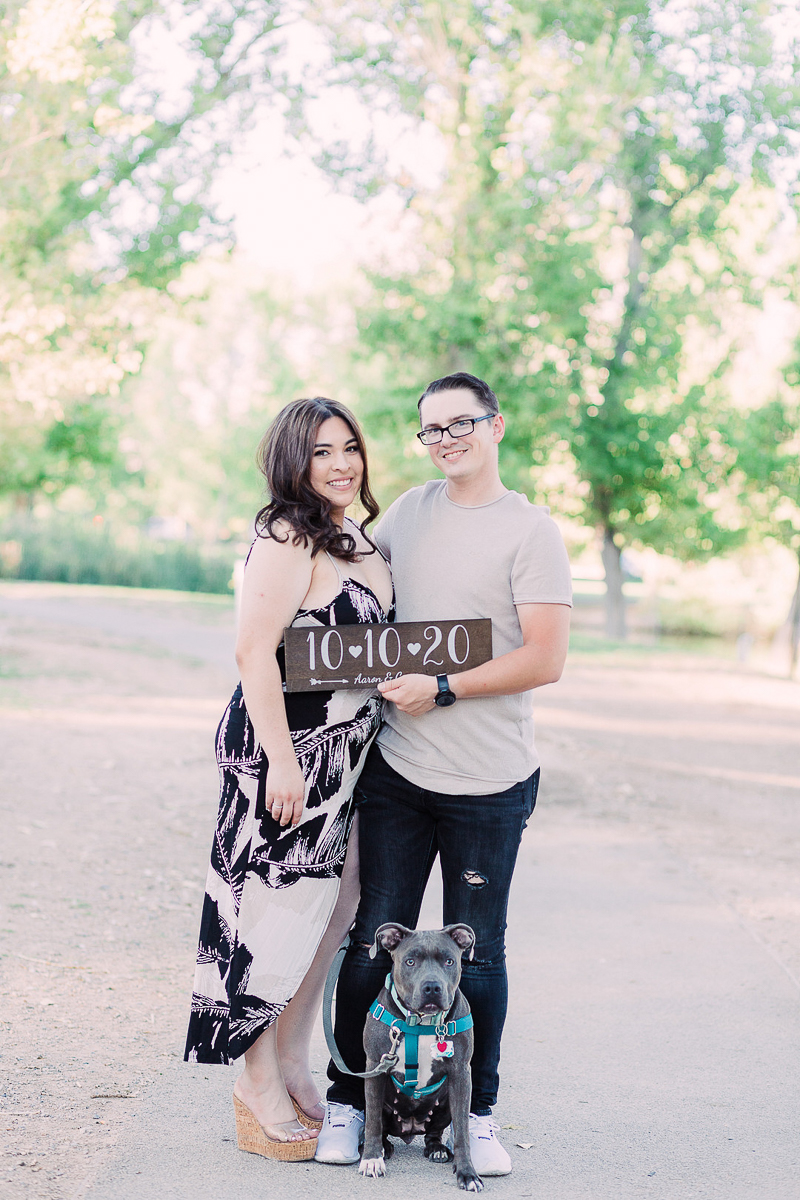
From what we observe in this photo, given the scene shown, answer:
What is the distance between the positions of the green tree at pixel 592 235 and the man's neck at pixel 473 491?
16494 mm

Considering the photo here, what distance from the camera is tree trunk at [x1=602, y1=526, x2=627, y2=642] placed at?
28.7m

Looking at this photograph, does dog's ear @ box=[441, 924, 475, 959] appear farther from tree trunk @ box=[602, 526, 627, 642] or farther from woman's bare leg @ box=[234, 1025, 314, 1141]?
tree trunk @ box=[602, 526, 627, 642]

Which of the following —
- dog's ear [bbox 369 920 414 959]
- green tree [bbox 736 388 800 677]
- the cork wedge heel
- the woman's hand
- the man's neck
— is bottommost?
the cork wedge heel

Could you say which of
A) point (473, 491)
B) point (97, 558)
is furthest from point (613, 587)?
point (473, 491)

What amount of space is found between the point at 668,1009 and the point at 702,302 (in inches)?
1083

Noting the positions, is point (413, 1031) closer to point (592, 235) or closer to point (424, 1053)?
point (424, 1053)

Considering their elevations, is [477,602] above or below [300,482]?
below

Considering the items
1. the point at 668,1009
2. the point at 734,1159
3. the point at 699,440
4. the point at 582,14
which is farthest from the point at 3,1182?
the point at 699,440

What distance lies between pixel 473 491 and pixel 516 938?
9.17 ft

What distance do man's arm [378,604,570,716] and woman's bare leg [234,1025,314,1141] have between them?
1048 mm

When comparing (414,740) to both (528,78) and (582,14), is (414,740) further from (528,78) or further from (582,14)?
(582,14)

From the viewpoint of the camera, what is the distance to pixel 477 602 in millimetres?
3396

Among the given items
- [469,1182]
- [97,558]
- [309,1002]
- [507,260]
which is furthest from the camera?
[97,558]

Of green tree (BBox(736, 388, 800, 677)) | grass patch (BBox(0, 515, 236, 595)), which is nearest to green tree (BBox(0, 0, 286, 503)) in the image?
green tree (BBox(736, 388, 800, 677))
